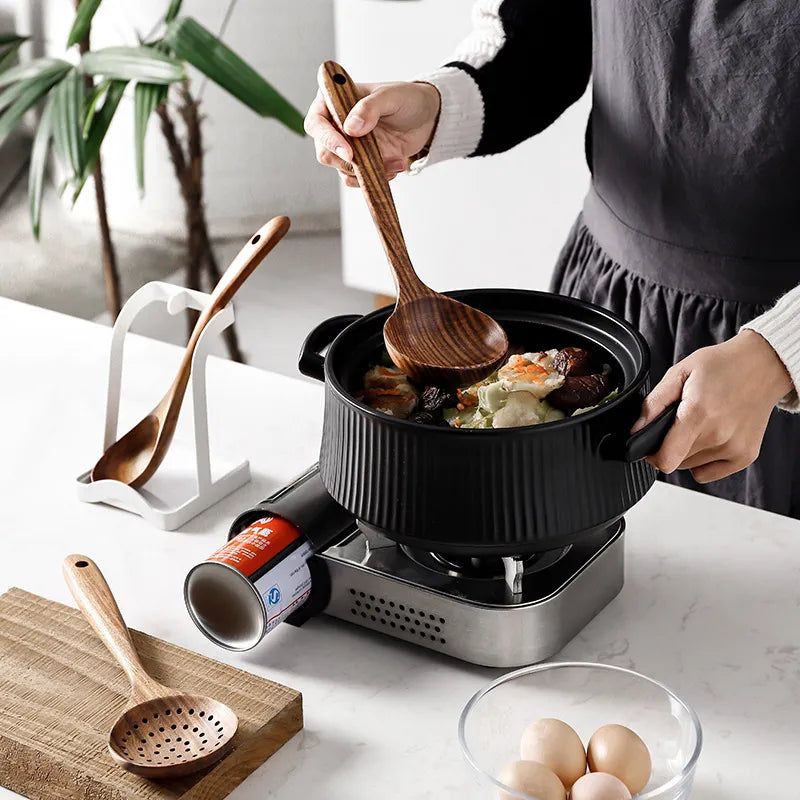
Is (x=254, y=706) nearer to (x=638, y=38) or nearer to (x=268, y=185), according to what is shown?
(x=638, y=38)

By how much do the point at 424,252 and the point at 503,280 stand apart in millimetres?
222

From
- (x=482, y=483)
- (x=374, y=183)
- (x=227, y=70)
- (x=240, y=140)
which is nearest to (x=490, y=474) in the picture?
(x=482, y=483)

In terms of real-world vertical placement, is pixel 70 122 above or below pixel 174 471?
above

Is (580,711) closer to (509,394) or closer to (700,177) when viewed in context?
(509,394)

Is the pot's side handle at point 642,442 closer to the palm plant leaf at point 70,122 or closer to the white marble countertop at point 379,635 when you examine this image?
the white marble countertop at point 379,635

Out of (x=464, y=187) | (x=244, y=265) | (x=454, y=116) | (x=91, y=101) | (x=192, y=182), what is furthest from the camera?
(x=192, y=182)

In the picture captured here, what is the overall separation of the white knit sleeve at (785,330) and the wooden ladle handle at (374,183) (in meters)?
0.29

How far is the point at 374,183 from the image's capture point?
3.57ft

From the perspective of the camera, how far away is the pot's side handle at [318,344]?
3.47 feet

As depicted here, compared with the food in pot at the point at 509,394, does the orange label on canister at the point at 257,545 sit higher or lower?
Result: lower

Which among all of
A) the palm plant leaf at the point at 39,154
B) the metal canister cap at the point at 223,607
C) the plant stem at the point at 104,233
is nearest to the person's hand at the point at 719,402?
the metal canister cap at the point at 223,607

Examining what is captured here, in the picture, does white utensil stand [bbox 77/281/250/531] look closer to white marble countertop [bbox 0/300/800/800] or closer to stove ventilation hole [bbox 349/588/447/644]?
white marble countertop [bbox 0/300/800/800]

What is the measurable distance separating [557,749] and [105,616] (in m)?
0.41

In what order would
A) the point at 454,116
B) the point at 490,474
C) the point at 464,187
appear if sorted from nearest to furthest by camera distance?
the point at 490,474, the point at 454,116, the point at 464,187
